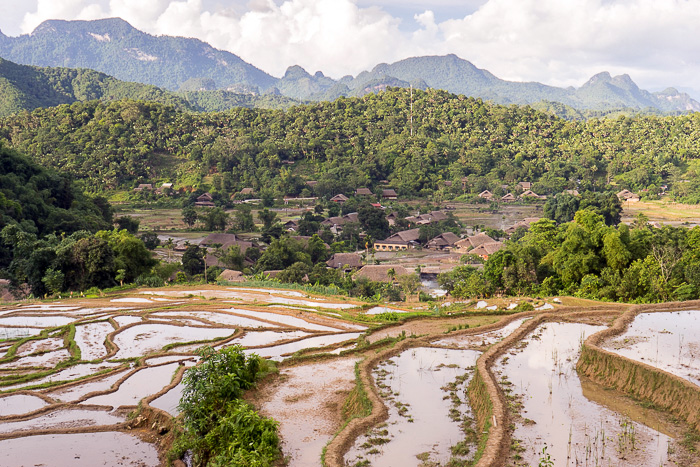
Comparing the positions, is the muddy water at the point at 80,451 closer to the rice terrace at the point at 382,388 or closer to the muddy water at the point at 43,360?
the rice terrace at the point at 382,388

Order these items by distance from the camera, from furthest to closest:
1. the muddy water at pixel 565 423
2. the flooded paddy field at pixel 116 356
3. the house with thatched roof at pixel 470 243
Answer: the house with thatched roof at pixel 470 243, the flooded paddy field at pixel 116 356, the muddy water at pixel 565 423

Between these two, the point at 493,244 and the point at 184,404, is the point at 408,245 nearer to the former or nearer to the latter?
the point at 493,244

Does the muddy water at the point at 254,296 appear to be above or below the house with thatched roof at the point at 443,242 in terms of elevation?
below

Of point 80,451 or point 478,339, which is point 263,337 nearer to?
point 478,339

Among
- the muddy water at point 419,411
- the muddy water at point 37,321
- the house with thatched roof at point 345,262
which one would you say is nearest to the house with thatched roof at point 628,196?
the house with thatched roof at point 345,262

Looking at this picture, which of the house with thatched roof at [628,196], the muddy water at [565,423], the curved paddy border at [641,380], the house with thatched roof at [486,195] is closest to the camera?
the muddy water at [565,423]

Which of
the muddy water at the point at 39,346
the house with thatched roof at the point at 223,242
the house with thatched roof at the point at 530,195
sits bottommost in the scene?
the muddy water at the point at 39,346

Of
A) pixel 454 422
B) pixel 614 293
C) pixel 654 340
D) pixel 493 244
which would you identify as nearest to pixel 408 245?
pixel 493 244
